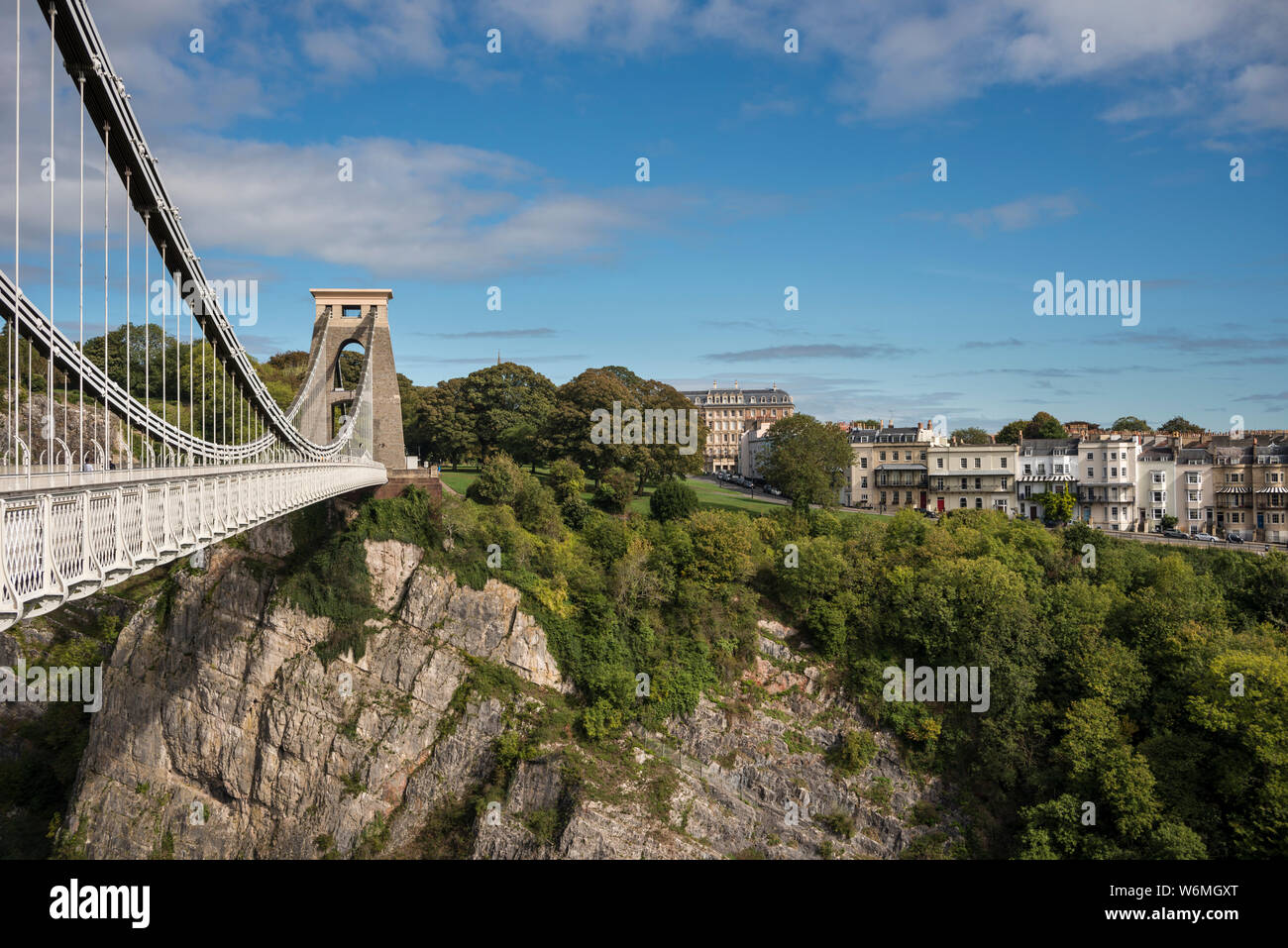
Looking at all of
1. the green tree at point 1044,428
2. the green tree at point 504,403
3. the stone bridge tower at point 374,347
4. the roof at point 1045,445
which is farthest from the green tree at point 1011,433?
the stone bridge tower at point 374,347

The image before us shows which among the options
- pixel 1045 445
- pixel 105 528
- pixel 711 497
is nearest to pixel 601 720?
pixel 105 528

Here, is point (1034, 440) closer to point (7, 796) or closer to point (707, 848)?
point (707, 848)

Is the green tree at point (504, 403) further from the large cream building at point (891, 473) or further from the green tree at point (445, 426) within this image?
the large cream building at point (891, 473)

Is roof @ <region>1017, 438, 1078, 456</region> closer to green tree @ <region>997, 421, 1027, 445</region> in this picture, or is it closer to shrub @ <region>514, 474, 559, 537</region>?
green tree @ <region>997, 421, 1027, 445</region>

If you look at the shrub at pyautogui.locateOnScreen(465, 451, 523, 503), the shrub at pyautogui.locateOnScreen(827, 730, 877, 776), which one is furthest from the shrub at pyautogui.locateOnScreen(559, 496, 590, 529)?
the shrub at pyautogui.locateOnScreen(827, 730, 877, 776)

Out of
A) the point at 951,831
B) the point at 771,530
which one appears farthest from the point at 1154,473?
the point at 951,831

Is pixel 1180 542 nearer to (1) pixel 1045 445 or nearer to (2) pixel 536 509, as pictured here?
(1) pixel 1045 445
